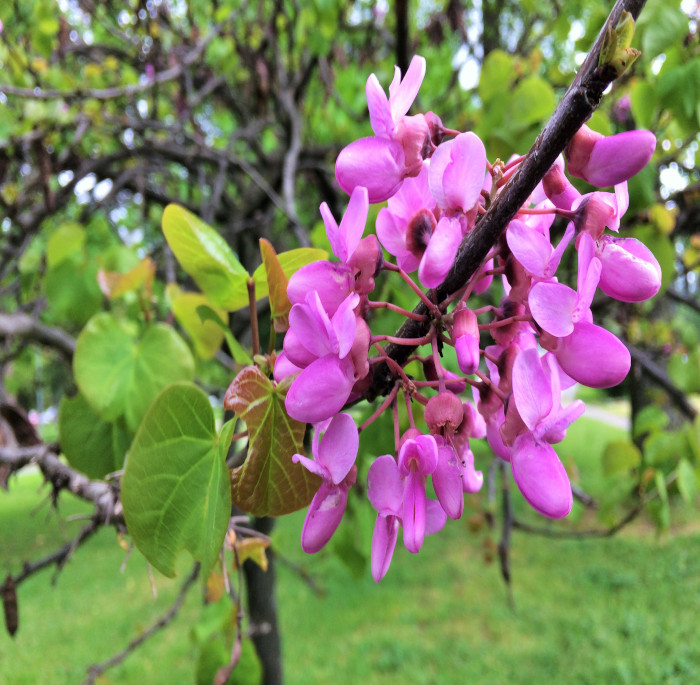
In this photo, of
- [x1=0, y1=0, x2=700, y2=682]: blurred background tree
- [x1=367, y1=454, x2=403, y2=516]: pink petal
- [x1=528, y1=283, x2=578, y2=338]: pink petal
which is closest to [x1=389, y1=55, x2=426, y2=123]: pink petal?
[x1=528, y1=283, x2=578, y2=338]: pink petal

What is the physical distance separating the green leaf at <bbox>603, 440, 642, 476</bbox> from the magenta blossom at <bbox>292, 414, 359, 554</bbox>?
1.50 meters

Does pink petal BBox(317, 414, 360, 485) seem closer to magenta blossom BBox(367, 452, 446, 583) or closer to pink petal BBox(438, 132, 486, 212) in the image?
magenta blossom BBox(367, 452, 446, 583)

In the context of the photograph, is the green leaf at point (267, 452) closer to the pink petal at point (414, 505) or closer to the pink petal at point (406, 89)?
the pink petal at point (414, 505)

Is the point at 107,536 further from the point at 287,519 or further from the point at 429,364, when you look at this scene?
the point at 429,364

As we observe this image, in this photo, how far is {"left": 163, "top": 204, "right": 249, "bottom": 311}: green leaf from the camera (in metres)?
0.67

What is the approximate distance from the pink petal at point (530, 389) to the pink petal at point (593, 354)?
3cm

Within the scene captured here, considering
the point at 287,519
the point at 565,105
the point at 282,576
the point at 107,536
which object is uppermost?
the point at 565,105

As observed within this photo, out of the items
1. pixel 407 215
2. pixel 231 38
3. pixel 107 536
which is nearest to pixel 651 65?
pixel 407 215

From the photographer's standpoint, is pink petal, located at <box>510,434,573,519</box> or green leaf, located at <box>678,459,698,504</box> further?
green leaf, located at <box>678,459,698,504</box>

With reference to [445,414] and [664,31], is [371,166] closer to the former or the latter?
[445,414]

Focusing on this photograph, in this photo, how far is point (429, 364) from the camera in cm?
53

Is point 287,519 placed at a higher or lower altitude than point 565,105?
lower

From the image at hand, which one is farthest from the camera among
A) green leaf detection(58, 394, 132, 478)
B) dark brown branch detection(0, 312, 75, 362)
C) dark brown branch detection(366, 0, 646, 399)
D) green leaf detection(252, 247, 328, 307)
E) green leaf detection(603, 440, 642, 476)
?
green leaf detection(603, 440, 642, 476)

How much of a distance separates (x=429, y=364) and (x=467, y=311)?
0.09 meters
